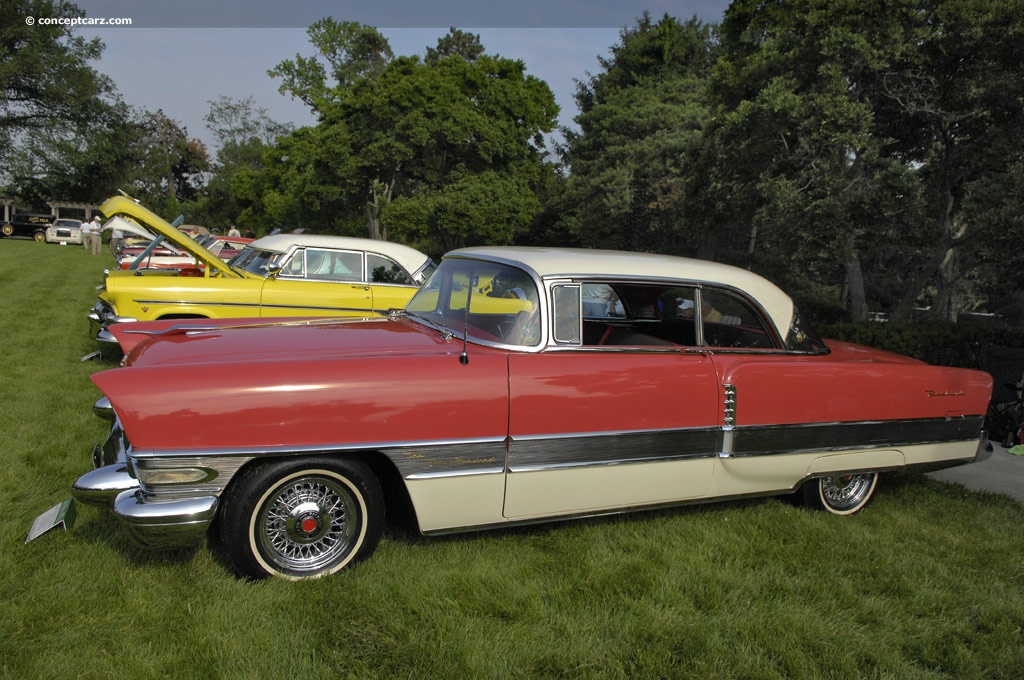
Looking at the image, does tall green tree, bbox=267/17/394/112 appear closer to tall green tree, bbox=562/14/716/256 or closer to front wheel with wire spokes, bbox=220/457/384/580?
tall green tree, bbox=562/14/716/256

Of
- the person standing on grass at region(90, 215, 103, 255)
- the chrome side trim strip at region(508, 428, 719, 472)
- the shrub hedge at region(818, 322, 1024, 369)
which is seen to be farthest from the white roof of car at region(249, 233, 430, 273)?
the person standing on grass at region(90, 215, 103, 255)

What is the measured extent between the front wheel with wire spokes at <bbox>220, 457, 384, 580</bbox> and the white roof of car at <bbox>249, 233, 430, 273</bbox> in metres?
5.25

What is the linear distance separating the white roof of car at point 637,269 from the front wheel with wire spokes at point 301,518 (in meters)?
1.47

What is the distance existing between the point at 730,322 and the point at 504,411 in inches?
67.0

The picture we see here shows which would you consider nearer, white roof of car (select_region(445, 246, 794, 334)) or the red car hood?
the red car hood

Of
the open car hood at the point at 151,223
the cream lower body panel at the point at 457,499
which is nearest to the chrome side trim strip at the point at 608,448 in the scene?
the cream lower body panel at the point at 457,499

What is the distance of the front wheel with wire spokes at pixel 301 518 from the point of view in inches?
115

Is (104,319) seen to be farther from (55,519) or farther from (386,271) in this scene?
(55,519)

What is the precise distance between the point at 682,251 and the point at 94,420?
22924mm

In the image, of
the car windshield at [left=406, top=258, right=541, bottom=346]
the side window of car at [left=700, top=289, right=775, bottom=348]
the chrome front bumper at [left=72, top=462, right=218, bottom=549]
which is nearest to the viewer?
the chrome front bumper at [left=72, top=462, right=218, bottom=549]

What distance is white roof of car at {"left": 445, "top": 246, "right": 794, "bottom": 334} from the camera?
3676mm

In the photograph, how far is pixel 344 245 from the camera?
819cm

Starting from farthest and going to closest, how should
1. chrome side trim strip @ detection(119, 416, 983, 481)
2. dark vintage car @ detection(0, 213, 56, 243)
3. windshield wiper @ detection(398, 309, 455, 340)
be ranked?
dark vintage car @ detection(0, 213, 56, 243)
windshield wiper @ detection(398, 309, 455, 340)
chrome side trim strip @ detection(119, 416, 983, 481)

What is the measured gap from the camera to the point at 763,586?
3.27 m
